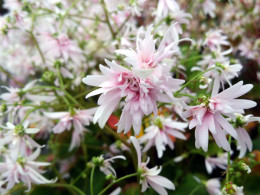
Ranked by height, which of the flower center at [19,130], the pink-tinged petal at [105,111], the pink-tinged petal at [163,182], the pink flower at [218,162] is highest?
the flower center at [19,130]

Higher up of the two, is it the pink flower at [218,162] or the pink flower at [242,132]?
the pink flower at [242,132]

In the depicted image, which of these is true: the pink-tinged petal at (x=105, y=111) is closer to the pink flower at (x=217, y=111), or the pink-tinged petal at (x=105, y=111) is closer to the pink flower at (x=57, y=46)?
the pink flower at (x=217, y=111)

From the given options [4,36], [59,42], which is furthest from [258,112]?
[4,36]

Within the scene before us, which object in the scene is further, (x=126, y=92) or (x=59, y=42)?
(x=59, y=42)

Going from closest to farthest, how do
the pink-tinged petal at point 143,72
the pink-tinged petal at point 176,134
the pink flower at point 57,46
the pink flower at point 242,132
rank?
1. the pink-tinged petal at point 143,72
2. the pink flower at point 242,132
3. the pink-tinged petal at point 176,134
4. the pink flower at point 57,46

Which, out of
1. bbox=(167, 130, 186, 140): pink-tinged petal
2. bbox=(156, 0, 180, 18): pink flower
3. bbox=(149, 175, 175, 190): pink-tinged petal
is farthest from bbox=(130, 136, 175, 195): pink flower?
bbox=(156, 0, 180, 18): pink flower

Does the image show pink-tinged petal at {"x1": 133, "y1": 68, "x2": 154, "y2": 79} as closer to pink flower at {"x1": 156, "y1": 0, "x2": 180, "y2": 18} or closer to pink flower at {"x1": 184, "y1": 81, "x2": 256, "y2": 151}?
pink flower at {"x1": 184, "y1": 81, "x2": 256, "y2": 151}

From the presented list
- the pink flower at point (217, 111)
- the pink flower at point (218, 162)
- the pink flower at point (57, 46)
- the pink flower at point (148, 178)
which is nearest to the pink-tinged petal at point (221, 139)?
the pink flower at point (217, 111)

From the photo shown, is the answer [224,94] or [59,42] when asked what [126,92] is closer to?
[224,94]
